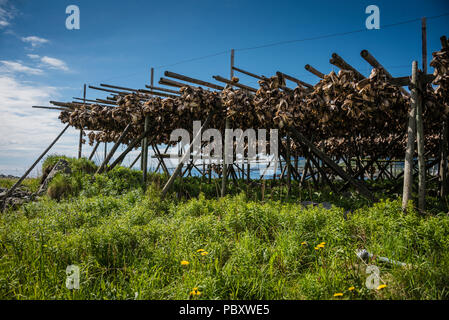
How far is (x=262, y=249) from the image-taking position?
135 inches

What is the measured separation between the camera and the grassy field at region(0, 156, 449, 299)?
2.57 metres

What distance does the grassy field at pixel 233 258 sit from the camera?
2.57 metres

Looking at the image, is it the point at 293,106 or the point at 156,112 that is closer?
the point at 293,106

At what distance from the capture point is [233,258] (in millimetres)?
3107

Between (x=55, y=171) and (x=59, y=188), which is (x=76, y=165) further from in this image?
(x=59, y=188)

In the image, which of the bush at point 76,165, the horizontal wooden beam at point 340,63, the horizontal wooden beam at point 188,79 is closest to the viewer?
the horizontal wooden beam at point 340,63

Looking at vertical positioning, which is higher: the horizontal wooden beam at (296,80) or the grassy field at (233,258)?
the horizontal wooden beam at (296,80)

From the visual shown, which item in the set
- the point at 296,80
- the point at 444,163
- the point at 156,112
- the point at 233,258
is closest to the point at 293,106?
the point at 296,80

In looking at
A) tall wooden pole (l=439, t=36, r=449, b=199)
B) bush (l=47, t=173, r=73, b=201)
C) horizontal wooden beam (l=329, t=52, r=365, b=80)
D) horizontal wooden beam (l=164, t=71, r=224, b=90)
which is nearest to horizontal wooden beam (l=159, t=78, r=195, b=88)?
horizontal wooden beam (l=164, t=71, r=224, b=90)

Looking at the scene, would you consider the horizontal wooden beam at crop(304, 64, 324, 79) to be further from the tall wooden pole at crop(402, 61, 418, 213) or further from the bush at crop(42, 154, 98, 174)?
the bush at crop(42, 154, 98, 174)

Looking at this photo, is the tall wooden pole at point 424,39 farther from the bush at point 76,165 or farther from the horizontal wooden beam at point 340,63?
the bush at point 76,165

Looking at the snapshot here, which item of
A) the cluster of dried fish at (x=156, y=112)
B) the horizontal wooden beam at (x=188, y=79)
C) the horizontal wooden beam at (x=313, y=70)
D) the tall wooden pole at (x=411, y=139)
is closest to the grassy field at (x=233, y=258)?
the tall wooden pole at (x=411, y=139)

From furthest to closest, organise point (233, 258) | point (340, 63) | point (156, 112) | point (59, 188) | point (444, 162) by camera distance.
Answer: point (156, 112), point (59, 188), point (444, 162), point (340, 63), point (233, 258)
